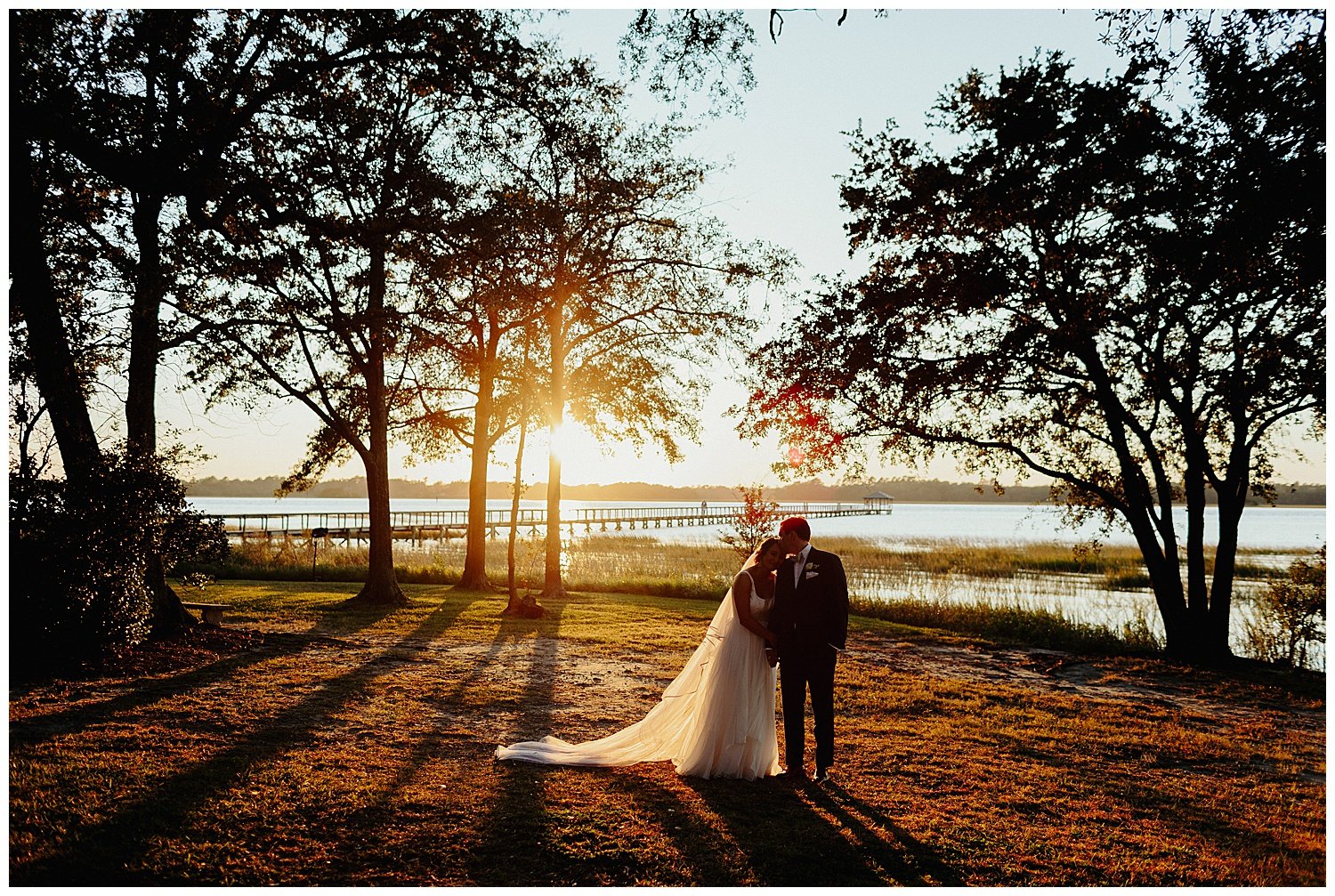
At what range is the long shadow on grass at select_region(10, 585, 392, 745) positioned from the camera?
797cm

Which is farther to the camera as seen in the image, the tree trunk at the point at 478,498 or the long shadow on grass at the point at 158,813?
the tree trunk at the point at 478,498

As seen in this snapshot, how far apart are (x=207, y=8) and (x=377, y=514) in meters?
12.1

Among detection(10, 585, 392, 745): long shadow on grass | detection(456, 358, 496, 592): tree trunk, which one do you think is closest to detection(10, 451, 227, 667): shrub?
detection(10, 585, 392, 745): long shadow on grass

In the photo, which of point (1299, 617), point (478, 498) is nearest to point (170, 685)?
point (478, 498)

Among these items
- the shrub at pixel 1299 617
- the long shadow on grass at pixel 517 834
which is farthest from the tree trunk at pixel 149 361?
the shrub at pixel 1299 617

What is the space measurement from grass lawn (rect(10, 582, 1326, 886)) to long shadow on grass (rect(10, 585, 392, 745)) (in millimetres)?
67

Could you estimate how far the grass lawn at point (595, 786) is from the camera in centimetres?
520

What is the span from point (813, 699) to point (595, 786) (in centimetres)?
200

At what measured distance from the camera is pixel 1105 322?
15.0 m

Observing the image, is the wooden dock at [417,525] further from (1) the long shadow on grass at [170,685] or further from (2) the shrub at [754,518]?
(1) the long shadow on grass at [170,685]

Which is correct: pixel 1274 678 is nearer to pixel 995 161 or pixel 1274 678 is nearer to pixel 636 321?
pixel 995 161

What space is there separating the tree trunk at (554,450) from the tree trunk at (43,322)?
10.7 metres

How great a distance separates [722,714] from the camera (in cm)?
719

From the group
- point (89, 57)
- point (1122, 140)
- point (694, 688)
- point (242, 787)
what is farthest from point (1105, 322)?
point (89, 57)
